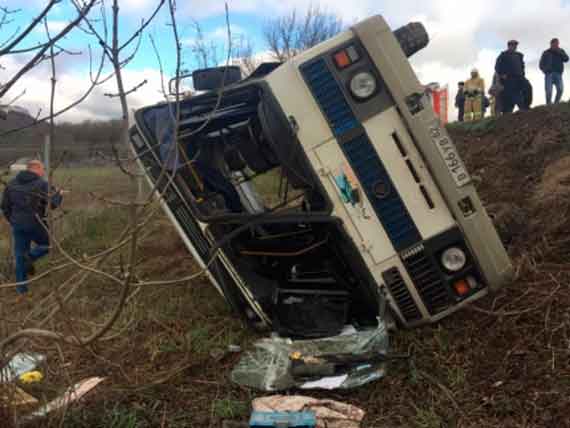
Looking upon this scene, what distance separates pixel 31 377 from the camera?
3531 mm

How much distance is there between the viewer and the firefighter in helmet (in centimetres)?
1269

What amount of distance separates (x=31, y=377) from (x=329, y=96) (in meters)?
2.76

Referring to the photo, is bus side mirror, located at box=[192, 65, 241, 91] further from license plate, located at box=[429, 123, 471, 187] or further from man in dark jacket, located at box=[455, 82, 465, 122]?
man in dark jacket, located at box=[455, 82, 465, 122]

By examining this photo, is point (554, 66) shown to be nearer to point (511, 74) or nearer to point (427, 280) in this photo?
point (511, 74)

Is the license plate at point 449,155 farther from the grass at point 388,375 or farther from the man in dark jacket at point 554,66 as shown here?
the man in dark jacket at point 554,66

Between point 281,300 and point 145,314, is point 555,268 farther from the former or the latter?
point 145,314

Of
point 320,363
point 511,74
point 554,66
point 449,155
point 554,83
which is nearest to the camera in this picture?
point 320,363

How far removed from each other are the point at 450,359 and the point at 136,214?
209 cm

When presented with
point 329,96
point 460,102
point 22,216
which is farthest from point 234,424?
point 460,102

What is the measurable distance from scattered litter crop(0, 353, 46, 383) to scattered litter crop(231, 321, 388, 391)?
1.23 metres

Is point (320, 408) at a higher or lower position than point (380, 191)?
lower

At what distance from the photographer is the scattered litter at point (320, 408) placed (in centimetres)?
264

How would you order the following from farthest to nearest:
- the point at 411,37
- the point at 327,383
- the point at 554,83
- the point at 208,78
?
the point at 554,83 → the point at 208,78 → the point at 411,37 → the point at 327,383

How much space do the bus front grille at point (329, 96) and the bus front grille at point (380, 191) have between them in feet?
0.39
